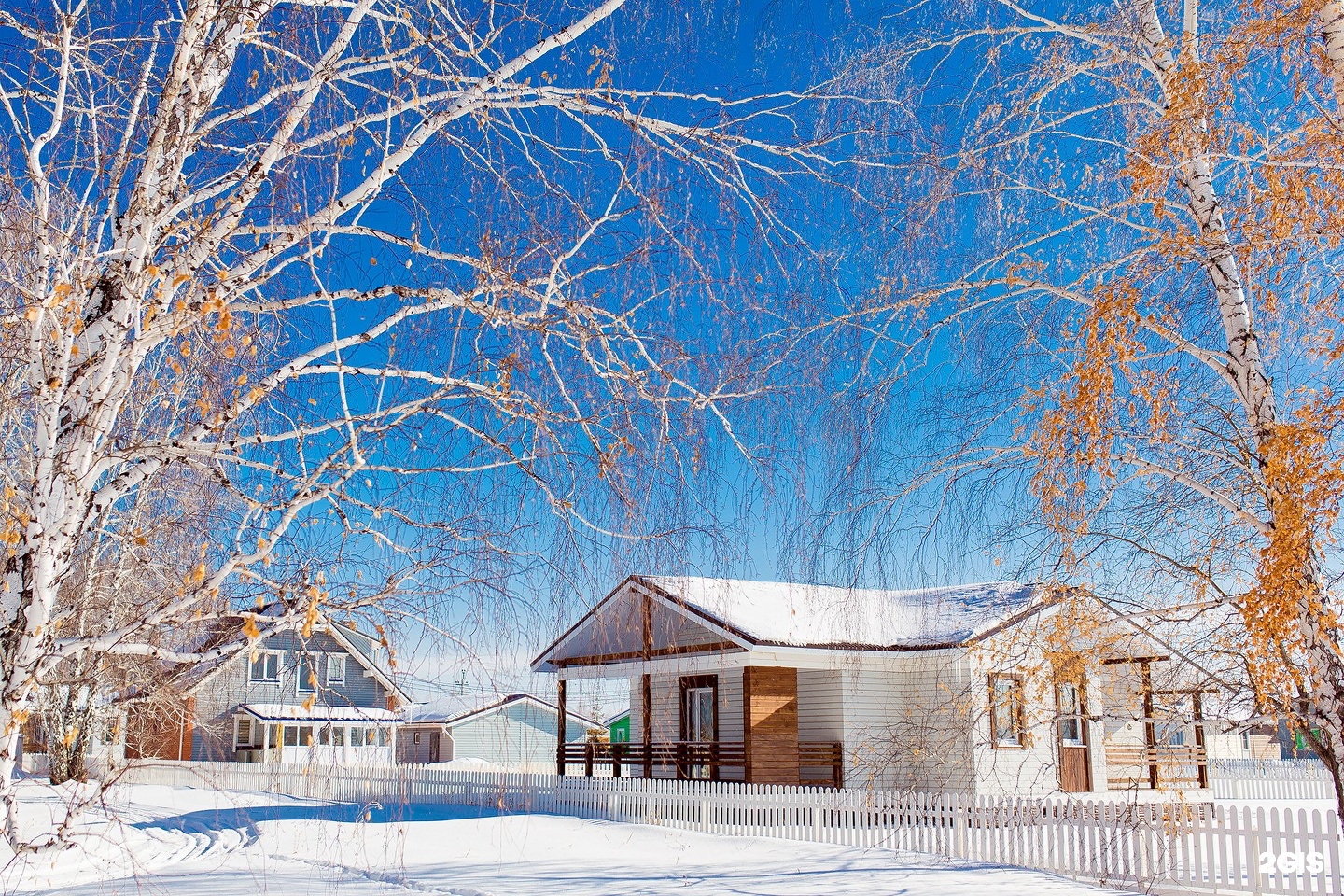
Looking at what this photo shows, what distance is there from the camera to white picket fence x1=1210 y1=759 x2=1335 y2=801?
3125 centimetres

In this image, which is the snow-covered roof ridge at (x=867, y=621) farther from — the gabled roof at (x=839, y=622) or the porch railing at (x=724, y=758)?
the porch railing at (x=724, y=758)

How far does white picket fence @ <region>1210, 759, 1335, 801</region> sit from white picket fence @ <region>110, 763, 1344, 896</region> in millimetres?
17861

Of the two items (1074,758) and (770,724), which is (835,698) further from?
(1074,758)

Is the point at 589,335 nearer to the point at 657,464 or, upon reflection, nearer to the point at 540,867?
the point at 657,464

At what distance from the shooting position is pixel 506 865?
12.7 m

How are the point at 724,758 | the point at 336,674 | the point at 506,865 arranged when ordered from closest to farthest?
the point at 336,674 → the point at 506,865 → the point at 724,758

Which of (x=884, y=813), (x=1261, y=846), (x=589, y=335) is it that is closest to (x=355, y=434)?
(x=589, y=335)

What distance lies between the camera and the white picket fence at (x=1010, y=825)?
11055mm

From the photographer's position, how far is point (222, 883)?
10922 millimetres

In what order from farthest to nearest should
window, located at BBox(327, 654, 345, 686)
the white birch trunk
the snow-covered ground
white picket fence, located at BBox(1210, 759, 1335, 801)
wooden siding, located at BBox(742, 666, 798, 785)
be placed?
1. white picket fence, located at BBox(1210, 759, 1335, 801)
2. wooden siding, located at BBox(742, 666, 798, 785)
3. the snow-covered ground
4. the white birch trunk
5. window, located at BBox(327, 654, 345, 686)

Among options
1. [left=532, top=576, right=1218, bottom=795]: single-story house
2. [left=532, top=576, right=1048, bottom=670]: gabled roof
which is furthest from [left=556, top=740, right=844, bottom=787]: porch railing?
[left=532, top=576, right=1048, bottom=670]: gabled roof

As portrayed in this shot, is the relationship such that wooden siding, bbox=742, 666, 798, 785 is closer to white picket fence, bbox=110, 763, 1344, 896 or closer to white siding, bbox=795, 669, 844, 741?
white siding, bbox=795, 669, 844, 741

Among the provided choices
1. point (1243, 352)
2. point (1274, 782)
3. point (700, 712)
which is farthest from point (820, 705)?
point (1274, 782)

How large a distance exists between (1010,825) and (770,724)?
747 centimetres
